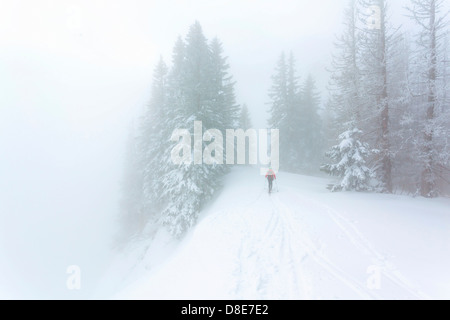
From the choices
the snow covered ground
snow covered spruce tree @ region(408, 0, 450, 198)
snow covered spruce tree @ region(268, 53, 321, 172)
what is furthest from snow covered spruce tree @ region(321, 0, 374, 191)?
snow covered spruce tree @ region(268, 53, 321, 172)

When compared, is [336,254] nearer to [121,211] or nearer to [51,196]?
[121,211]

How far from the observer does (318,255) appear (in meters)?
6.36

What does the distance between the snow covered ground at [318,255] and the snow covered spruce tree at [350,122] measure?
2632mm

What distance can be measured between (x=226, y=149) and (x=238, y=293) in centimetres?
1739

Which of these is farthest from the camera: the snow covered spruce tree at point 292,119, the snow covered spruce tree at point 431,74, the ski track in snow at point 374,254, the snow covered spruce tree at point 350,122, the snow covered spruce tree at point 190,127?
the snow covered spruce tree at point 292,119

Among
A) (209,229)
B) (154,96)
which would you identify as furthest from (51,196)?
(209,229)

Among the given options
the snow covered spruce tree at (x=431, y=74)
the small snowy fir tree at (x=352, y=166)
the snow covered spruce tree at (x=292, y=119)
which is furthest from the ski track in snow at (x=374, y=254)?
the snow covered spruce tree at (x=292, y=119)

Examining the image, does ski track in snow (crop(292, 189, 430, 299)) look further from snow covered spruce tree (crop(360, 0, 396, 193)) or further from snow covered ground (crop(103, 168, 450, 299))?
snow covered spruce tree (crop(360, 0, 396, 193))

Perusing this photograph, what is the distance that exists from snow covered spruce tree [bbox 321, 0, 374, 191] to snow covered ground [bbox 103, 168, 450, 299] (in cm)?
263

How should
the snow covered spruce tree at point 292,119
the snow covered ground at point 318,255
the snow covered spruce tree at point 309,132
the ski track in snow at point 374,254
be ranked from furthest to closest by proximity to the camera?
1. the snow covered spruce tree at point 309,132
2. the snow covered spruce tree at point 292,119
3. the snow covered ground at point 318,255
4. the ski track in snow at point 374,254

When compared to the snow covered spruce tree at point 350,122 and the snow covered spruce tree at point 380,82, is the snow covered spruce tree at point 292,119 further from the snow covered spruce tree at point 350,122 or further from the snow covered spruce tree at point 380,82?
the snow covered spruce tree at point 380,82

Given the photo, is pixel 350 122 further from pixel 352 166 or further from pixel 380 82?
pixel 352 166

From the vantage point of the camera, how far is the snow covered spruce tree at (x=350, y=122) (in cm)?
1362

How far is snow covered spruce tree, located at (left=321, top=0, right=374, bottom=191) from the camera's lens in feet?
44.7
